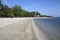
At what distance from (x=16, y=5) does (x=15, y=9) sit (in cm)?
978

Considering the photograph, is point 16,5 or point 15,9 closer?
point 15,9

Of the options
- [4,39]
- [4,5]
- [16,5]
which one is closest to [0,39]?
[4,39]

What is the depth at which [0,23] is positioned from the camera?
21516 mm

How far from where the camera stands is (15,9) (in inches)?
4309

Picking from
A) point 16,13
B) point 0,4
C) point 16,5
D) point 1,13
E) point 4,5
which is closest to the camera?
point 1,13

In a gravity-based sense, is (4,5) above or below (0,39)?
above

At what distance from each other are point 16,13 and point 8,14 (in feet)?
69.9

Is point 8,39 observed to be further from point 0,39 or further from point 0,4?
point 0,4

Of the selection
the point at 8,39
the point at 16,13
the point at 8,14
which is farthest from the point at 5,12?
the point at 8,39

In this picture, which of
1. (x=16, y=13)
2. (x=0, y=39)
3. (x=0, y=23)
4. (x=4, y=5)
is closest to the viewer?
(x=0, y=39)

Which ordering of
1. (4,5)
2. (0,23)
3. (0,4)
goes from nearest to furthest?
(0,23)
(0,4)
(4,5)

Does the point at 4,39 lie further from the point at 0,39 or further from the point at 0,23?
the point at 0,23

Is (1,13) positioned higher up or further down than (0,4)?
further down

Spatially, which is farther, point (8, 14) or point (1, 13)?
point (8, 14)
